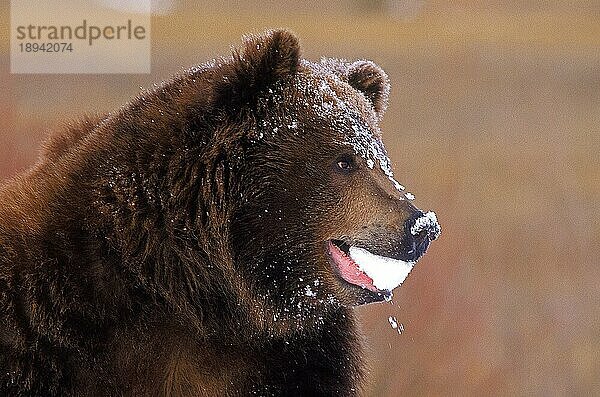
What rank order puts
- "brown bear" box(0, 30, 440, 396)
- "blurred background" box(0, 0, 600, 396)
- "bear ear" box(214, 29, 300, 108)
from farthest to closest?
"blurred background" box(0, 0, 600, 396)
"bear ear" box(214, 29, 300, 108)
"brown bear" box(0, 30, 440, 396)

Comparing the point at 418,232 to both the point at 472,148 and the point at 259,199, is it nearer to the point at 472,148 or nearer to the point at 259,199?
the point at 259,199

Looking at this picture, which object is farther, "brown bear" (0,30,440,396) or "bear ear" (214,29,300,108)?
"bear ear" (214,29,300,108)

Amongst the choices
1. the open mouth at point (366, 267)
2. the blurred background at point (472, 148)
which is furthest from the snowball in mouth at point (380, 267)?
the blurred background at point (472, 148)

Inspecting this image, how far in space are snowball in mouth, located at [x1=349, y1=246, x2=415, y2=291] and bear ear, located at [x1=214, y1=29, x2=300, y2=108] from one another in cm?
42

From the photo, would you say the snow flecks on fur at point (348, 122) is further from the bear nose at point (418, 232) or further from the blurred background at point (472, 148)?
the blurred background at point (472, 148)

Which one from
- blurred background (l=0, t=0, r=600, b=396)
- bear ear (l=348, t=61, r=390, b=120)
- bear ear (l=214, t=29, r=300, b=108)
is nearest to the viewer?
bear ear (l=214, t=29, r=300, b=108)

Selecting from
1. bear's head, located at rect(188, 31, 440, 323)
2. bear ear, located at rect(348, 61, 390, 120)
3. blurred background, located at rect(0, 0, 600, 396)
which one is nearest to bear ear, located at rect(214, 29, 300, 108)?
bear's head, located at rect(188, 31, 440, 323)

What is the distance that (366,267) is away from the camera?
185 cm

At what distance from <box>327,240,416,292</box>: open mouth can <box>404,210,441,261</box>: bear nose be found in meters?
0.05

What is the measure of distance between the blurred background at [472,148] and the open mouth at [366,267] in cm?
237

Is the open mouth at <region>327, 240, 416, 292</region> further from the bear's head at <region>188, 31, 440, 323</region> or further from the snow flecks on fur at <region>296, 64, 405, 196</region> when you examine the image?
the snow flecks on fur at <region>296, 64, 405, 196</region>

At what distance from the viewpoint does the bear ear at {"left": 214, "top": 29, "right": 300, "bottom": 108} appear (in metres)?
1.88

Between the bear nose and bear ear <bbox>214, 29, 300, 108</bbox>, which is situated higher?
bear ear <bbox>214, 29, 300, 108</bbox>

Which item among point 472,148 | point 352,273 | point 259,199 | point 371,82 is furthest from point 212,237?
point 472,148
